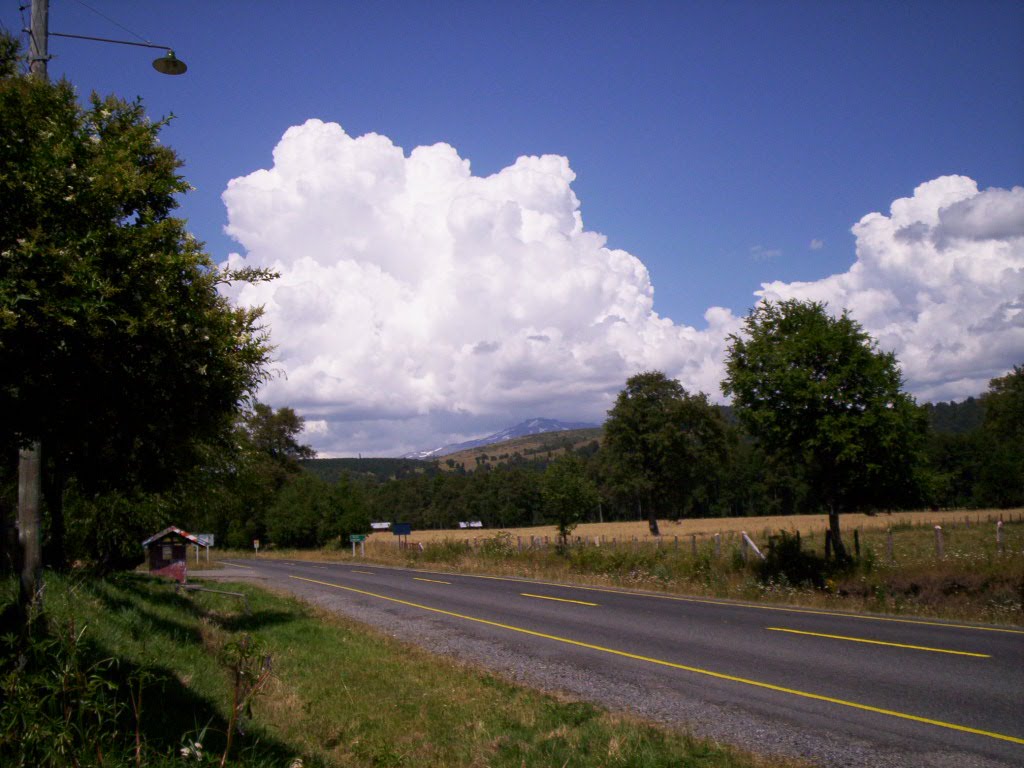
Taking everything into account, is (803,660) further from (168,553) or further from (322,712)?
(168,553)

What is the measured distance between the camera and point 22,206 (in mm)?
4691

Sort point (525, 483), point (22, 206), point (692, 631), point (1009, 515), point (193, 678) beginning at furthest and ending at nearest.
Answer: point (525, 483) → point (1009, 515) → point (692, 631) → point (193, 678) → point (22, 206)

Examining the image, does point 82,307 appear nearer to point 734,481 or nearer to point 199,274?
point 199,274

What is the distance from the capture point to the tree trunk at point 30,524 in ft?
21.6

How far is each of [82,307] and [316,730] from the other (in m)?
5.07

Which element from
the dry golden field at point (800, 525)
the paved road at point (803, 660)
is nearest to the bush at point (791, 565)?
the paved road at point (803, 660)

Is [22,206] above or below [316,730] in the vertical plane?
above

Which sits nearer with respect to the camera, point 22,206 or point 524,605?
point 22,206

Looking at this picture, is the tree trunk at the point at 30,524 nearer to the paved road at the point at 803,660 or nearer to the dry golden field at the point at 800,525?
the paved road at the point at 803,660

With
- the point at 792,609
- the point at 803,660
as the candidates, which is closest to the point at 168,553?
the point at 792,609

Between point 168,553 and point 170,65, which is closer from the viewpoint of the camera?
point 170,65

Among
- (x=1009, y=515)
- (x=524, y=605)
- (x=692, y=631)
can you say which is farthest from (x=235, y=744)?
(x=1009, y=515)

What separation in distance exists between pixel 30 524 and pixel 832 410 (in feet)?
58.2

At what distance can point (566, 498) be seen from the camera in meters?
33.2
